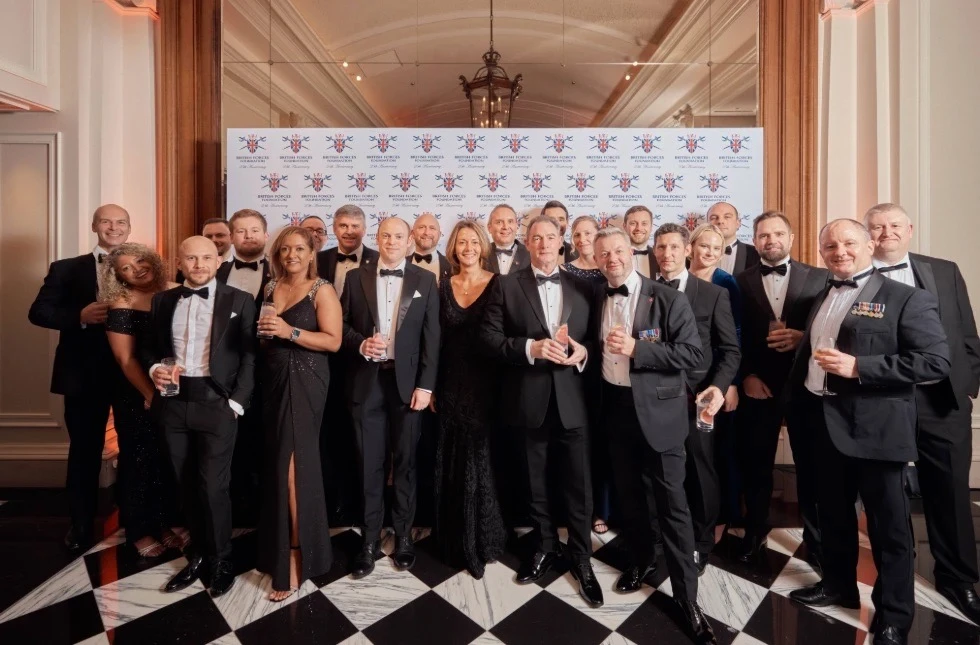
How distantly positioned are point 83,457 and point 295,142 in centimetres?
289

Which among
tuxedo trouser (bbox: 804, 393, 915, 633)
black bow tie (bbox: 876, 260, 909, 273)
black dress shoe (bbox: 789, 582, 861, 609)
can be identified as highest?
black bow tie (bbox: 876, 260, 909, 273)

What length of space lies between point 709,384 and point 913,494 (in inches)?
82.5

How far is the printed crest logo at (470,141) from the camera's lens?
464 centimetres

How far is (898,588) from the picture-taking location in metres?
2.24

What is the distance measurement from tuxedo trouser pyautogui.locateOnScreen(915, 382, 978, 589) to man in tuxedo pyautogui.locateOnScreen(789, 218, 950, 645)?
494 millimetres

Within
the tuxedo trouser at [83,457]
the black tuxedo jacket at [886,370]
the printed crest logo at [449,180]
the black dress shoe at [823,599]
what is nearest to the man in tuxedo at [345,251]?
the printed crest logo at [449,180]

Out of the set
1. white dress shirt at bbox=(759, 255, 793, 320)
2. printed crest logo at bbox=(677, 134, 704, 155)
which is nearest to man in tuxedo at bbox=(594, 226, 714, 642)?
white dress shirt at bbox=(759, 255, 793, 320)

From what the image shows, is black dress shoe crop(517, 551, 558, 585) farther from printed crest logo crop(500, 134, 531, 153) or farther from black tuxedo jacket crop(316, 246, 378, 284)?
printed crest logo crop(500, 134, 531, 153)

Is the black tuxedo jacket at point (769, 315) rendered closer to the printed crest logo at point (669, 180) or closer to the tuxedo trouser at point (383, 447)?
the printed crest logo at point (669, 180)

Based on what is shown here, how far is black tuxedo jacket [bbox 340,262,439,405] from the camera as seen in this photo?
2.77 metres

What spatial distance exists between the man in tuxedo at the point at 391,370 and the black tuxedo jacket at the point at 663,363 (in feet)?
3.52

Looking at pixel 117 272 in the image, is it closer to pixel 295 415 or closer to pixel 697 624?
pixel 295 415

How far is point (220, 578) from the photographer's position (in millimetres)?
2668

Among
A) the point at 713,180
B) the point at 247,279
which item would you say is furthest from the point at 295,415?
the point at 713,180
